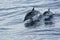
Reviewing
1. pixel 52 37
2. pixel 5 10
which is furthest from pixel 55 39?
pixel 5 10

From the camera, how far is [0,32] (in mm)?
13992

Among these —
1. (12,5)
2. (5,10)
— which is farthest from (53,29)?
(12,5)

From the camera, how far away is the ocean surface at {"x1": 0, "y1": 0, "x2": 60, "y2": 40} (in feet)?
43.4

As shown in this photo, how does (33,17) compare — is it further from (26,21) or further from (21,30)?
(21,30)

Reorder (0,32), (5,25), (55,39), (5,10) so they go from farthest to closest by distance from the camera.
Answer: (5,10), (5,25), (0,32), (55,39)

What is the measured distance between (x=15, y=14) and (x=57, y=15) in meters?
3.16

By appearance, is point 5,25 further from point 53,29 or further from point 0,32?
point 53,29

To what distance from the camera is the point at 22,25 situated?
15.1m

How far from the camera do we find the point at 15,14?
17.9m

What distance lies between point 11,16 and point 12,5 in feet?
13.3

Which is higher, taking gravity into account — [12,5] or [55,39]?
[12,5]

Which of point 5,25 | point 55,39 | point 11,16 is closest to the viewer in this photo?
point 55,39

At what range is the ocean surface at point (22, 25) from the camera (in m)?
13.2

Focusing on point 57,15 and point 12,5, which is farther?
point 12,5
